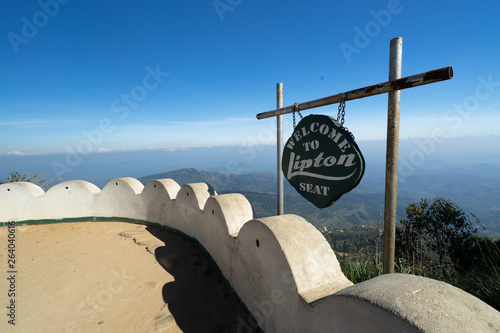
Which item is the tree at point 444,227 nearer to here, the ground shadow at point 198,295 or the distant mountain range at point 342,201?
the ground shadow at point 198,295

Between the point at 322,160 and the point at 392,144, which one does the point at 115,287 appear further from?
the point at 392,144

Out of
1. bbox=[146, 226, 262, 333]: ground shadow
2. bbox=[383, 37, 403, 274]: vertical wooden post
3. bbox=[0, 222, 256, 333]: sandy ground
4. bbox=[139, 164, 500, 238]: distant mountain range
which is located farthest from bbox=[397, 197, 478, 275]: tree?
bbox=[139, 164, 500, 238]: distant mountain range

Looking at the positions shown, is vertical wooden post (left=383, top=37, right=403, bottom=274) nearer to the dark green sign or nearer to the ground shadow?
the dark green sign

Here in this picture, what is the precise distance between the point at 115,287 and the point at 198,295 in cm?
162

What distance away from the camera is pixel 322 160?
262 cm

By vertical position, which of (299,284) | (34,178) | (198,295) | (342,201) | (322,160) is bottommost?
(342,201)

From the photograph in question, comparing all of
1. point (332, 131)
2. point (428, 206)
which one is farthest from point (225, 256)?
point (428, 206)

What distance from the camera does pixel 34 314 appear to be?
3.69 metres

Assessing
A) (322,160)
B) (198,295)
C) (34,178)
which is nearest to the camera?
(322,160)

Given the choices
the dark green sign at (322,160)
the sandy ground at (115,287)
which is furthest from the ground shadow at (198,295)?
the dark green sign at (322,160)

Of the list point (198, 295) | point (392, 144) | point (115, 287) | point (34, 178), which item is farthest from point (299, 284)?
point (34, 178)

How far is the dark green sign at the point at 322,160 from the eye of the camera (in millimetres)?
2299

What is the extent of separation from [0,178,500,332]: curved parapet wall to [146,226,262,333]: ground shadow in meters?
0.22

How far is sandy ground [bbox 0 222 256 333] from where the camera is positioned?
11.5 feet
